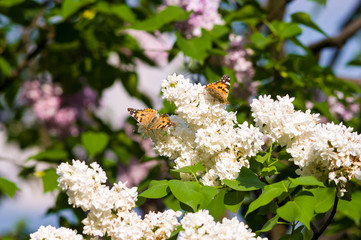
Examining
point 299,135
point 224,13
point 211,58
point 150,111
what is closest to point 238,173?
point 299,135

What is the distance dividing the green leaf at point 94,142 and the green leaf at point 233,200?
1845mm

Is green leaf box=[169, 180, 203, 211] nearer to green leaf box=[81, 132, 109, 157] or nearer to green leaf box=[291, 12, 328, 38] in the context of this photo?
green leaf box=[291, 12, 328, 38]

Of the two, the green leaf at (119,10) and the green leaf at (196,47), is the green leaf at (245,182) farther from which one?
the green leaf at (119,10)

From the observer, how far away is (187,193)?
3.99 feet

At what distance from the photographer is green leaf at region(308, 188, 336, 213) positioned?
120 centimetres

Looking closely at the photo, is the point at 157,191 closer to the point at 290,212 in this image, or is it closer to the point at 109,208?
the point at 109,208

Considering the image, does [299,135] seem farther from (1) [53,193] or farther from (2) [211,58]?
(1) [53,193]

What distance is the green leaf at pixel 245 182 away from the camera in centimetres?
121

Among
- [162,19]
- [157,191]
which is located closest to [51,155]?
[162,19]

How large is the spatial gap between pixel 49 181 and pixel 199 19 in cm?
122

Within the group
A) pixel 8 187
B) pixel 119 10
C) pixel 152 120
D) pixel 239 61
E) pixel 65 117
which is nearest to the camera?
pixel 152 120

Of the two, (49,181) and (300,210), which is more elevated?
(300,210)

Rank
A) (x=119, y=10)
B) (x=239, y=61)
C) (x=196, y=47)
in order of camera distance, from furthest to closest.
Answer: (x=239, y=61) < (x=119, y=10) < (x=196, y=47)

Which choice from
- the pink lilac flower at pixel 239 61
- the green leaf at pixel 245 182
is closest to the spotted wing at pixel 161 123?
the green leaf at pixel 245 182
